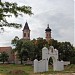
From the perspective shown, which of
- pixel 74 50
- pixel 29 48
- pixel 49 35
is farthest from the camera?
pixel 49 35

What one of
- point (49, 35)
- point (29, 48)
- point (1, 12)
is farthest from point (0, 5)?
point (49, 35)

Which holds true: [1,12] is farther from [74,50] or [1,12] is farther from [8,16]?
[74,50]

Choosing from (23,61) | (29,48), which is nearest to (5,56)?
(23,61)

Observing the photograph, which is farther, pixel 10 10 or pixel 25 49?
pixel 25 49

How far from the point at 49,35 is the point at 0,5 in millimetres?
73828

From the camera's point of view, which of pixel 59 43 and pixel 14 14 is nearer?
pixel 14 14

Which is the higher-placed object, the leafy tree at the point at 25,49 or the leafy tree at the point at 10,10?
the leafy tree at the point at 25,49

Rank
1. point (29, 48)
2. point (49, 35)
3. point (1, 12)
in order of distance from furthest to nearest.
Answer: point (49, 35)
point (29, 48)
point (1, 12)

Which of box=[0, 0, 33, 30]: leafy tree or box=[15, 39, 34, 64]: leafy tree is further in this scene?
box=[15, 39, 34, 64]: leafy tree

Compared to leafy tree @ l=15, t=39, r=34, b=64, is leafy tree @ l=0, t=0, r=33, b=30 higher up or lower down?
lower down

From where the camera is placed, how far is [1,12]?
7133mm

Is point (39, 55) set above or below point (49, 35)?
below

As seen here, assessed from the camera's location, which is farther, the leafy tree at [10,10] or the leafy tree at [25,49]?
the leafy tree at [25,49]

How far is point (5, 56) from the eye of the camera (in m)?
69.6
